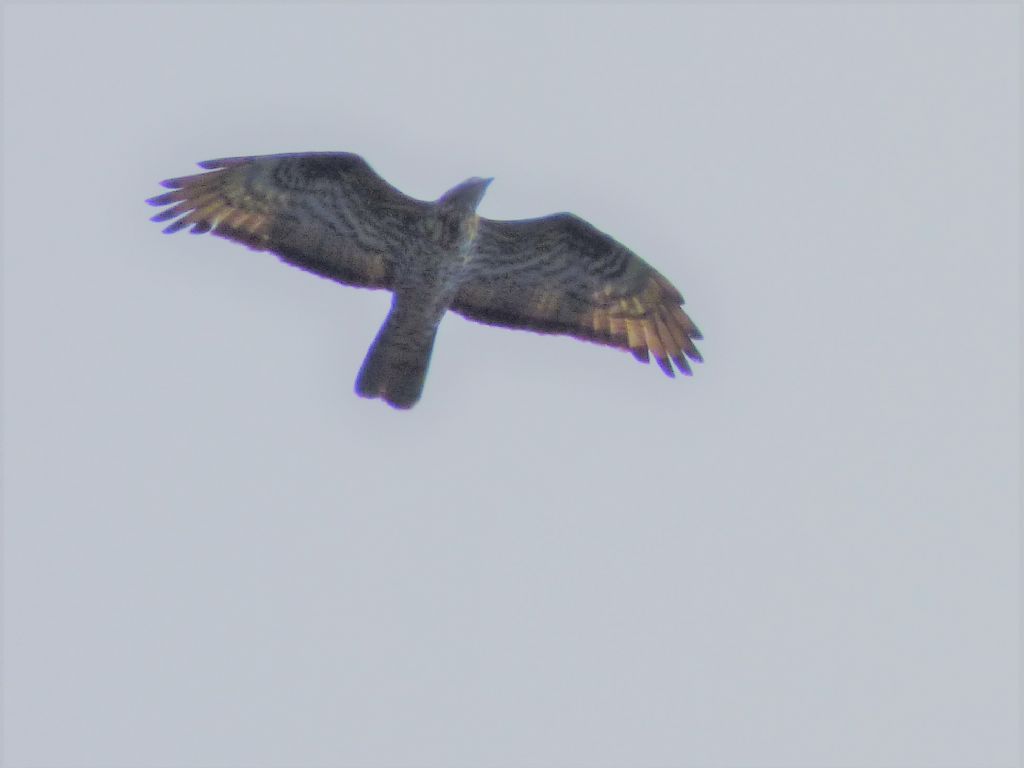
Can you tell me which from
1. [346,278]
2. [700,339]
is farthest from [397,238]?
[700,339]

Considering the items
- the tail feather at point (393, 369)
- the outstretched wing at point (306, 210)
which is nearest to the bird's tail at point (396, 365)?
the tail feather at point (393, 369)

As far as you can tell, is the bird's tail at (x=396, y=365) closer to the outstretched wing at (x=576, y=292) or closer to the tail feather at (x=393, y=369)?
the tail feather at (x=393, y=369)

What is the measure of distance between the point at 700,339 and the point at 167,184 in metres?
4.09

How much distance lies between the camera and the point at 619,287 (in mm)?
13727

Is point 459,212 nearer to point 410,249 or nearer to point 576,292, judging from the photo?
point 410,249

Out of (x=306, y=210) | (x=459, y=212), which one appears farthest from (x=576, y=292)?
(x=306, y=210)

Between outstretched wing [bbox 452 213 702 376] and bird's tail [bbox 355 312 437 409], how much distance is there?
0.50 m

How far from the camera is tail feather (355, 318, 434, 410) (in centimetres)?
1318

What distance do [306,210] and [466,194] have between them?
4.02 feet

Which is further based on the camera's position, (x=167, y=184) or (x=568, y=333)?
(x=568, y=333)

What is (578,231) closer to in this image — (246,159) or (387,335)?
(387,335)

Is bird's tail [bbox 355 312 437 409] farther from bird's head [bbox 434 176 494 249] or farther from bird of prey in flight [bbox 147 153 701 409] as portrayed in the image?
bird's head [bbox 434 176 494 249]

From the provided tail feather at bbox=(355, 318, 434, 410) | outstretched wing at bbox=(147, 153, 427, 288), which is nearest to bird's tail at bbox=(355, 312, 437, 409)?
tail feather at bbox=(355, 318, 434, 410)

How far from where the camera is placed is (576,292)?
13.7 meters
